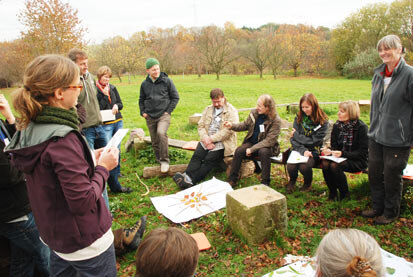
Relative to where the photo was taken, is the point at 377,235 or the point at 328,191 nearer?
the point at 377,235

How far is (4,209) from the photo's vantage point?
184cm

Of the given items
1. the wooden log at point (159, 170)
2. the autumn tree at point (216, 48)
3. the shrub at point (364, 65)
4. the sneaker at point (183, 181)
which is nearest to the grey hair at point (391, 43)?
the sneaker at point (183, 181)

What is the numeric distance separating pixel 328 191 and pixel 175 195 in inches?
88.7

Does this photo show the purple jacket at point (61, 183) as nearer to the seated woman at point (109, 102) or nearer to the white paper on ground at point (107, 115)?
the seated woman at point (109, 102)

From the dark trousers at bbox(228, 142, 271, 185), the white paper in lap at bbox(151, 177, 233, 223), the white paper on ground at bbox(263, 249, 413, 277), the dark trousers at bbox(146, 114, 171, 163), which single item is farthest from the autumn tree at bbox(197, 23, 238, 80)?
the white paper on ground at bbox(263, 249, 413, 277)

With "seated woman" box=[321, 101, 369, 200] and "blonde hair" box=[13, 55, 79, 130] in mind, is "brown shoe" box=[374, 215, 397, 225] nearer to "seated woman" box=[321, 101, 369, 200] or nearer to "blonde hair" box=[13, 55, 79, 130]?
"seated woman" box=[321, 101, 369, 200]

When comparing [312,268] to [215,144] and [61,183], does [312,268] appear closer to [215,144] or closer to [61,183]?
[61,183]

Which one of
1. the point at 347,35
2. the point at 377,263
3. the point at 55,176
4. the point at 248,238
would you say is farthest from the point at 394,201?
the point at 347,35

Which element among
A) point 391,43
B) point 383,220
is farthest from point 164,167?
point 391,43

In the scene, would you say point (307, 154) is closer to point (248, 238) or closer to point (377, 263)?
point (248, 238)

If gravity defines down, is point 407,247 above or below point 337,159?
below

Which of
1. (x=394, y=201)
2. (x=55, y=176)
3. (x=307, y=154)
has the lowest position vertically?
(x=394, y=201)

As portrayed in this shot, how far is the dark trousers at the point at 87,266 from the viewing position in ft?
5.11

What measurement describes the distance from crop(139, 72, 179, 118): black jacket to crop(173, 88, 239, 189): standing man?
818mm
